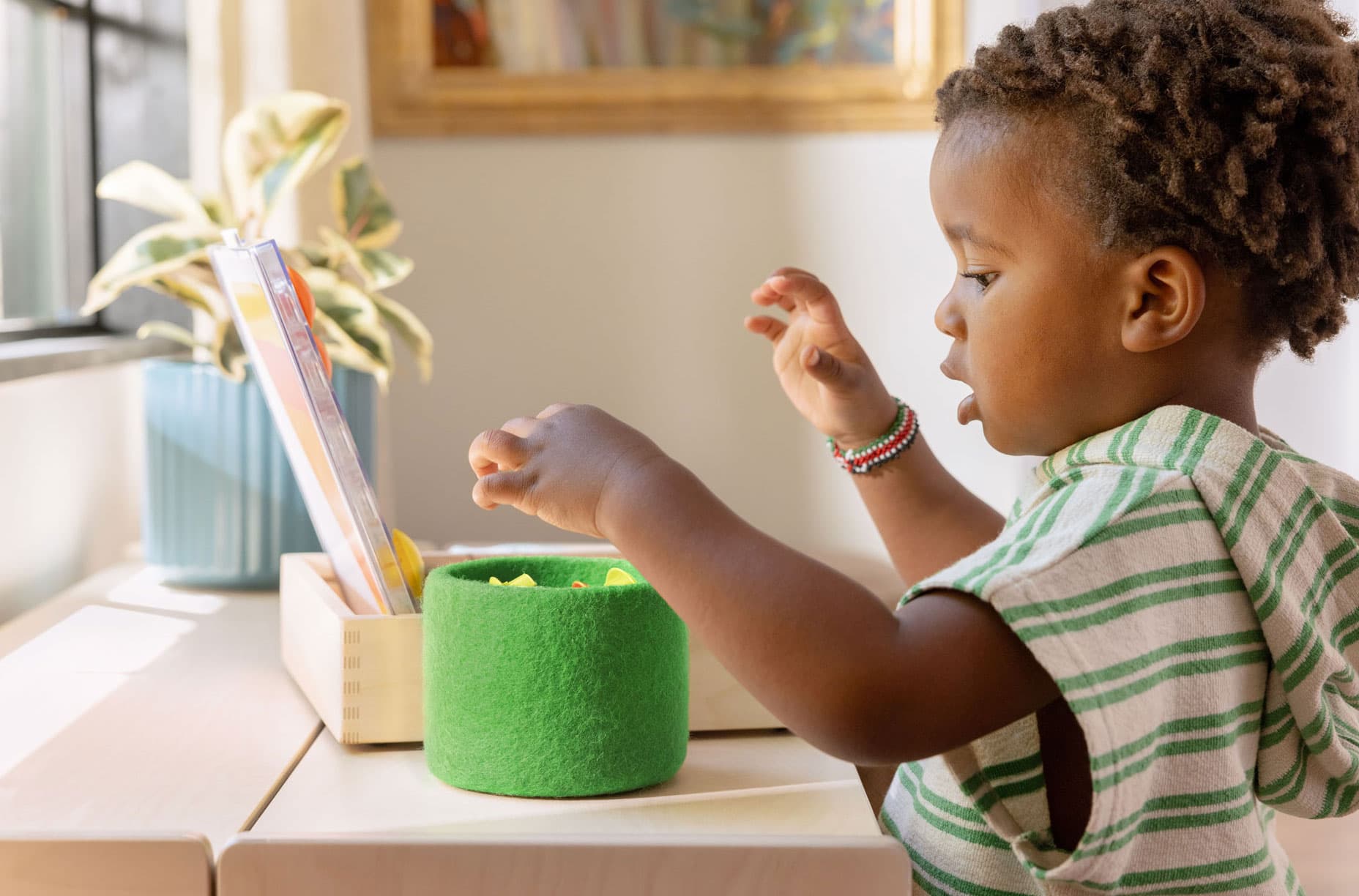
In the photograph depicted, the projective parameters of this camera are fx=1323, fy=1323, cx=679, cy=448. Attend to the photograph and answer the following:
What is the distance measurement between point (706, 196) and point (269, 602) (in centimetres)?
119

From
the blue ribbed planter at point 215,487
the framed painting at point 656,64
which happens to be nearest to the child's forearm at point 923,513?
the blue ribbed planter at point 215,487

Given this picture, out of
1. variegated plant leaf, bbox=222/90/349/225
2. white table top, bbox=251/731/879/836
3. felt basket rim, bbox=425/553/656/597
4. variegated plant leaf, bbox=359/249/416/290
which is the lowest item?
white table top, bbox=251/731/879/836

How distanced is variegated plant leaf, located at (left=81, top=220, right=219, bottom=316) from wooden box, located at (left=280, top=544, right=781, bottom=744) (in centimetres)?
55

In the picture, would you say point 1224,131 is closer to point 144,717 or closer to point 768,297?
point 768,297

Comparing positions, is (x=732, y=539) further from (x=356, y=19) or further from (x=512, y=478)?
(x=356, y=19)

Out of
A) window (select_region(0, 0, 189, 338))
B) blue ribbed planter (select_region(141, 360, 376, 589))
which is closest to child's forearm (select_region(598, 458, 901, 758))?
blue ribbed planter (select_region(141, 360, 376, 589))

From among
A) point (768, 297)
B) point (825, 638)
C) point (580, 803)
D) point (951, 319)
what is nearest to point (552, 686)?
point (580, 803)

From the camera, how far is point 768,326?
990mm

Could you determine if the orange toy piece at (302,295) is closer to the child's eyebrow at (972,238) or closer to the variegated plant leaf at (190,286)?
the child's eyebrow at (972,238)

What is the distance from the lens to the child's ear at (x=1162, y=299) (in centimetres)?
62

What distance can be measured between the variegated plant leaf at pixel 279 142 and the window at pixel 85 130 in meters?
0.45

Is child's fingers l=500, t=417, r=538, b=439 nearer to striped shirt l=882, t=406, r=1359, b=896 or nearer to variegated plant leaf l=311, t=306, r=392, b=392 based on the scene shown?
striped shirt l=882, t=406, r=1359, b=896

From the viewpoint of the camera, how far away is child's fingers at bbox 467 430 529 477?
0.66 m

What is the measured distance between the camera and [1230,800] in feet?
1.95
